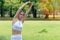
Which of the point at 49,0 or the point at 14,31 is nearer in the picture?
the point at 14,31

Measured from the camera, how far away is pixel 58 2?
138ft

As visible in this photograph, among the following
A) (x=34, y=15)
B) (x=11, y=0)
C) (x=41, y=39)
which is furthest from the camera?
(x=34, y=15)

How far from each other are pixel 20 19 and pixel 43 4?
38.9 m

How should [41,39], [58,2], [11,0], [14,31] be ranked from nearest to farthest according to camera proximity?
[14,31], [41,39], [58,2], [11,0]

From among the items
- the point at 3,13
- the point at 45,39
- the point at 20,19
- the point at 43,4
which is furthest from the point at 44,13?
the point at 20,19

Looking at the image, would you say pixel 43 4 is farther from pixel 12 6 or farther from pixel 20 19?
pixel 20 19

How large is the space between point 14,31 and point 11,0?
41294mm

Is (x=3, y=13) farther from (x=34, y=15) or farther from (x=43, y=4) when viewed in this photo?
(x=43, y=4)

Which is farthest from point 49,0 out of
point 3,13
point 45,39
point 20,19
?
point 20,19

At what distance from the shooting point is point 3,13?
166 ft

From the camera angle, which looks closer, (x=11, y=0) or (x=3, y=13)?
(x=11, y=0)

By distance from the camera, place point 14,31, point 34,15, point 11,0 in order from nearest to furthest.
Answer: point 14,31
point 11,0
point 34,15

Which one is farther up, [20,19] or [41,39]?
[20,19]

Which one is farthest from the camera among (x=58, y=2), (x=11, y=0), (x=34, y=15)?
(x=34, y=15)
